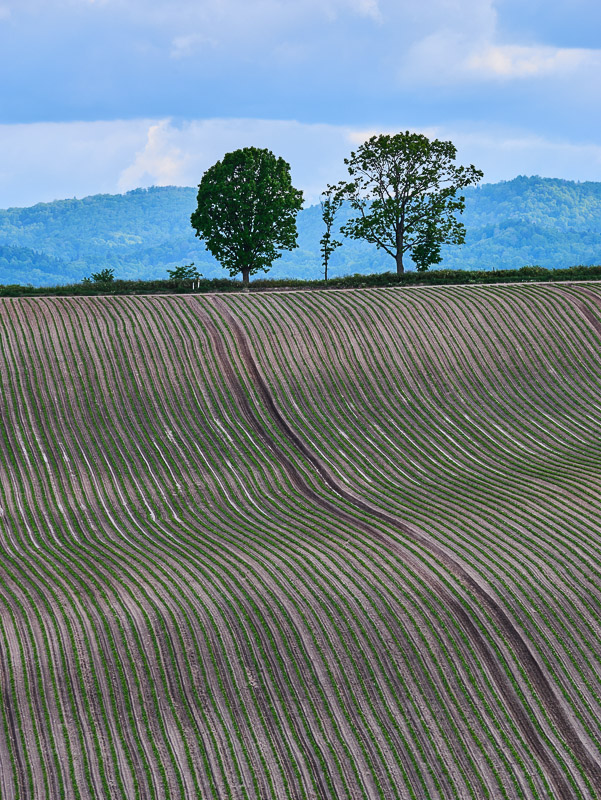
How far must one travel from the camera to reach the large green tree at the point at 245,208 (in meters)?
85.6

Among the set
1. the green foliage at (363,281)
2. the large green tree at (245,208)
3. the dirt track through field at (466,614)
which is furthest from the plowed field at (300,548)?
the large green tree at (245,208)

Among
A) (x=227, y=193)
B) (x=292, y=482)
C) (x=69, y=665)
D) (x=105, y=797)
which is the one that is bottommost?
(x=105, y=797)

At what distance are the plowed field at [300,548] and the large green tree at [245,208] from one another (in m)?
12.4

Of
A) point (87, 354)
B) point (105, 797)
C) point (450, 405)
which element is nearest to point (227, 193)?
point (87, 354)

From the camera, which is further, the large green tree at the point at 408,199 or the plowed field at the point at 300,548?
the large green tree at the point at 408,199

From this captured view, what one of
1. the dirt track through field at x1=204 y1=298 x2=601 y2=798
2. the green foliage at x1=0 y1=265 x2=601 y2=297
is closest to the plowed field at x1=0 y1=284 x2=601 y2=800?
the dirt track through field at x1=204 y1=298 x2=601 y2=798

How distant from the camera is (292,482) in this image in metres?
53.9

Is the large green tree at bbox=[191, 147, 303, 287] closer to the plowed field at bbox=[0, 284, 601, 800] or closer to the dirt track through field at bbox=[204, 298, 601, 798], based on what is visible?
the plowed field at bbox=[0, 284, 601, 800]

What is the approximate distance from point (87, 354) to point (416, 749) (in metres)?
40.1

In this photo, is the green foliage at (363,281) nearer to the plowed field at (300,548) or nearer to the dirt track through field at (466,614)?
the plowed field at (300,548)

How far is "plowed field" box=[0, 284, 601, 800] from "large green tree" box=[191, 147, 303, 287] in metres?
12.4

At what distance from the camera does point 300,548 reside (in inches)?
1770

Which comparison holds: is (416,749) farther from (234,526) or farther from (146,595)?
(234,526)

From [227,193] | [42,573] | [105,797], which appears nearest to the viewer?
[105,797]
